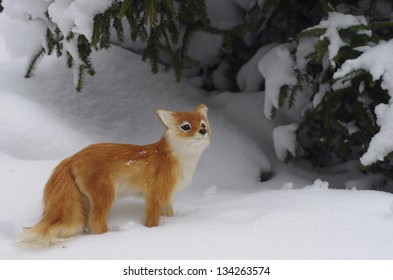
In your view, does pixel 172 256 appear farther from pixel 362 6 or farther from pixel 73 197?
pixel 362 6

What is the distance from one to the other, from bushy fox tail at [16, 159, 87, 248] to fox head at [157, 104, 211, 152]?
1.92 feet

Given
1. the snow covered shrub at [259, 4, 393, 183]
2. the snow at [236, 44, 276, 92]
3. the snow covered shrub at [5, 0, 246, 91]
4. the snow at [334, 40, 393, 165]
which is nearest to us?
the snow at [334, 40, 393, 165]

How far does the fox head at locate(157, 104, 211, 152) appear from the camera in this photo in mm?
2453

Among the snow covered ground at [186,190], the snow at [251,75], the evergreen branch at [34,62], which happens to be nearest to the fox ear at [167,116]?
the snow covered ground at [186,190]

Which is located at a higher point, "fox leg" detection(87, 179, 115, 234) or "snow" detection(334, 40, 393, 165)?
"snow" detection(334, 40, 393, 165)

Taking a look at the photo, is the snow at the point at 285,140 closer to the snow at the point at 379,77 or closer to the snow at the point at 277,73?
the snow at the point at 277,73

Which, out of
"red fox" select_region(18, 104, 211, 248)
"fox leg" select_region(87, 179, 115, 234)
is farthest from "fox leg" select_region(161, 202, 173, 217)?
"fox leg" select_region(87, 179, 115, 234)

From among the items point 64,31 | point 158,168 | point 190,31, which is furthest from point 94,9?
point 158,168

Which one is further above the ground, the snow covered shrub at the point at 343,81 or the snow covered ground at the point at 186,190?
the snow covered shrub at the point at 343,81

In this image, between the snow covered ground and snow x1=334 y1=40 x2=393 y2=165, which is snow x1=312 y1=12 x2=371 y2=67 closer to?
snow x1=334 y1=40 x2=393 y2=165

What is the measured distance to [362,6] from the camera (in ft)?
12.2

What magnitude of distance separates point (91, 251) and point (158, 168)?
1.94 ft

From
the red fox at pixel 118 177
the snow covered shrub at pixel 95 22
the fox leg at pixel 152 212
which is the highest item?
the snow covered shrub at pixel 95 22

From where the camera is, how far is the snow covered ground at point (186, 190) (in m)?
2.14
